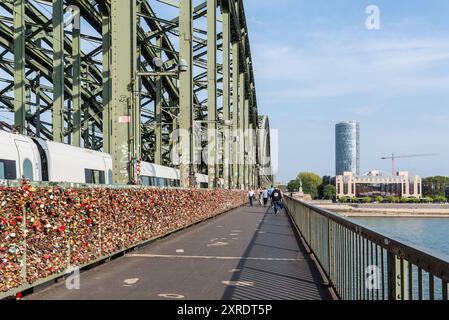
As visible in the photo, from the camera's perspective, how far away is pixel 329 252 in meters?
7.62

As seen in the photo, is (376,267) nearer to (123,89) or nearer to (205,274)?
(205,274)

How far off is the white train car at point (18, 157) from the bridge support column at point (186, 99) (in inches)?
428

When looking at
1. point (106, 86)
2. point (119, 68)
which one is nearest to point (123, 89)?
point (119, 68)

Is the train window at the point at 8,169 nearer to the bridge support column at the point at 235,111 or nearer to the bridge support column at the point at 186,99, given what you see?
the bridge support column at the point at 186,99

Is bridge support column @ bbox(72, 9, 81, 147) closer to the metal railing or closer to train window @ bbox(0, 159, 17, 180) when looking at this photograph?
train window @ bbox(0, 159, 17, 180)

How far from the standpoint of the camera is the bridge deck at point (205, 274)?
22.2ft

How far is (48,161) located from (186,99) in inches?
470

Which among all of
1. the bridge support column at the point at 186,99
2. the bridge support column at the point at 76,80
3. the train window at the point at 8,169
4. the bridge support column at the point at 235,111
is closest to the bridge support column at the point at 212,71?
the bridge support column at the point at 186,99

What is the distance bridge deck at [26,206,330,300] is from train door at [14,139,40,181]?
14.6ft

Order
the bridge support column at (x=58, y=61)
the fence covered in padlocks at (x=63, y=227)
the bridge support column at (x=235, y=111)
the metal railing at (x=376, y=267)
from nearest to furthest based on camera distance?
1. the metal railing at (x=376, y=267)
2. the fence covered in padlocks at (x=63, y=227)
3. the bridge support column at (x=58, y=61)
4. the bridge support column at (x=235, y=111)

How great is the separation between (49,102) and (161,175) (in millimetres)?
15938

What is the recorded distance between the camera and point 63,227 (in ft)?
24.2

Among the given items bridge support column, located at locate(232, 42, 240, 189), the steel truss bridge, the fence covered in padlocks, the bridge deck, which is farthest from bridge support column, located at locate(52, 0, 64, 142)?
bridge support column, located at locate(232, 42, 240, 189)
